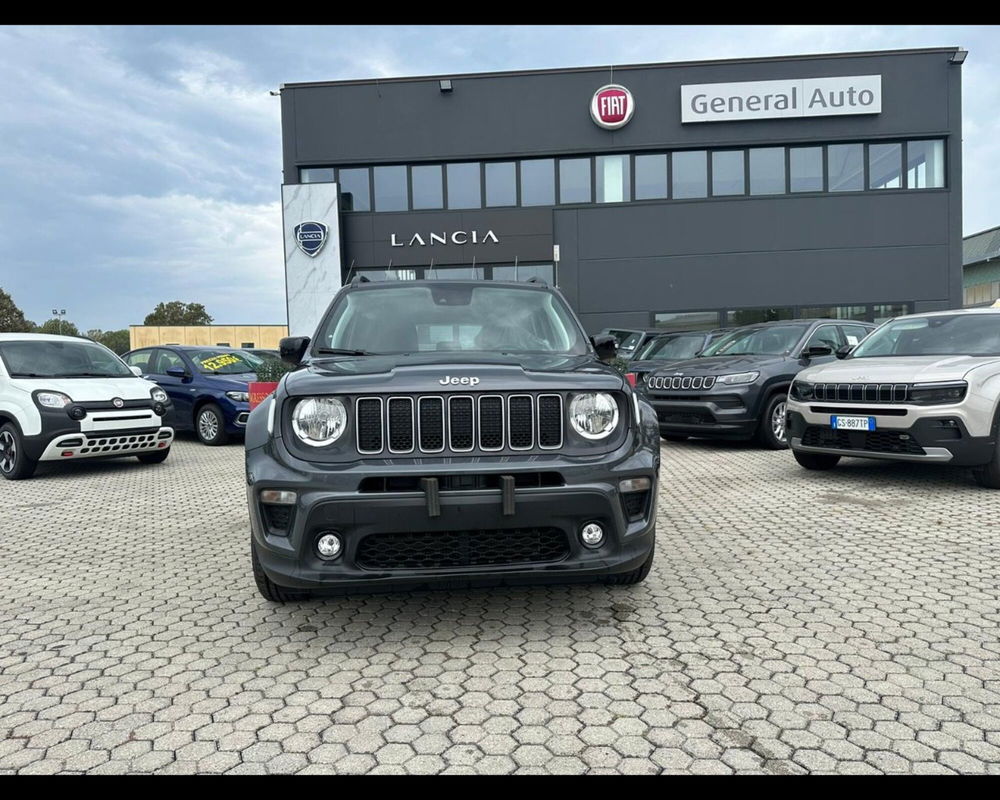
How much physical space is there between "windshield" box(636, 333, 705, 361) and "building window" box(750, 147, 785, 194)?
983cm

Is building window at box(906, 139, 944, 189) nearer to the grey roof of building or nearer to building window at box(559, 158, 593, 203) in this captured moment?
building window at box(559, 158, 593, 203)

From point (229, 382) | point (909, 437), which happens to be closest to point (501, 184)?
point (229, 382)

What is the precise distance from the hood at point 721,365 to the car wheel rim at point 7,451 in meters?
8.09

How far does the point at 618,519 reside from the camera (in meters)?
3.07

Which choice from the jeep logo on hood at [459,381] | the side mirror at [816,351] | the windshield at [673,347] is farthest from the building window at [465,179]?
the jeep logo on hood at [459,381]

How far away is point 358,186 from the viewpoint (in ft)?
67.8

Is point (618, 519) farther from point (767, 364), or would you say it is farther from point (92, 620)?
point (767, 364)

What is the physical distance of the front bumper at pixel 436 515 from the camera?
2.94 m

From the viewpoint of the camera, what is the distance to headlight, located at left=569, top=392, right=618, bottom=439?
3.20m

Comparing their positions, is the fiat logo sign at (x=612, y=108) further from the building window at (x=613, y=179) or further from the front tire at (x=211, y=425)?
the front tire at (x=211, y=425)

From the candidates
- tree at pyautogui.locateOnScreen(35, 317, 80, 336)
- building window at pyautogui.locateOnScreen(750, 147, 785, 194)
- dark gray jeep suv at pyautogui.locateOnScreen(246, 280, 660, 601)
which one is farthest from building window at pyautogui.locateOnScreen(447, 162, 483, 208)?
tree at pyautogui.locateOnScreen(35, 317, 80, 336)

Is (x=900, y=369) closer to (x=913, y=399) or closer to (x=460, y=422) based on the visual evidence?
(x=913, y=399)

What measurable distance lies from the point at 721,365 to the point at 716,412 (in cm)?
72

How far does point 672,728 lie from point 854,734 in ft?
1.97
